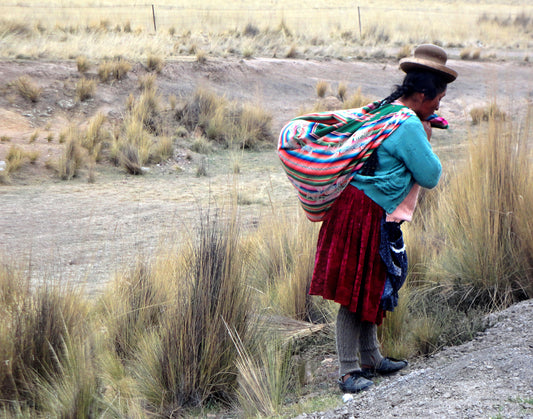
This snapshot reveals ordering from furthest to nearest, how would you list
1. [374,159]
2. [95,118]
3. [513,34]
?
[513,34] < [95,118] < [374,159]

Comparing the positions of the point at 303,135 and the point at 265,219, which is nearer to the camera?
the point at 303,135

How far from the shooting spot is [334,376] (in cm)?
398

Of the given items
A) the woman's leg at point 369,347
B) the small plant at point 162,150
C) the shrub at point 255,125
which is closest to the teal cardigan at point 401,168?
the woman's leg at point 369,347

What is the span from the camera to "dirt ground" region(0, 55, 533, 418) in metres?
3.14

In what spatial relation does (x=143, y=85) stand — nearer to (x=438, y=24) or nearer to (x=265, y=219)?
(x=265, y=219)

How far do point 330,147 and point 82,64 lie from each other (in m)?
13.9

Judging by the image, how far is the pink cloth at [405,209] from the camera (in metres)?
3.25

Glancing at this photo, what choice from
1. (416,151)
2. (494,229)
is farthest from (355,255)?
(494,229)

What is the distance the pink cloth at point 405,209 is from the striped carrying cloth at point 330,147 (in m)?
0.28

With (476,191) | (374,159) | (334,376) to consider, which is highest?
(374,159)

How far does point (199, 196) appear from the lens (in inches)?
378

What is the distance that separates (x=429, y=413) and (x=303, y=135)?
4.72 feet

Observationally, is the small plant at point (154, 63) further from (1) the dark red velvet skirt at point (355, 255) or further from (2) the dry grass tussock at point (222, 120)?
(1) the dark red velvet skirt at point (355, 255)

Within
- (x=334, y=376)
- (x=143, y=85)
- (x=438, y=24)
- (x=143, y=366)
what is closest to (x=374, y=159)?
(x=334, y=376)
